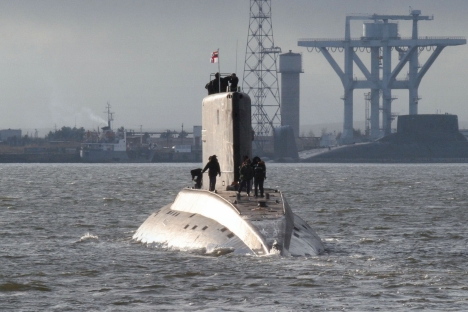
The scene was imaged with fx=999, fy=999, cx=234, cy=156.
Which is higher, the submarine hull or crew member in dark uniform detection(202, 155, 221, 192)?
crew member in dark uniform detection(202, 155, 221, 192)

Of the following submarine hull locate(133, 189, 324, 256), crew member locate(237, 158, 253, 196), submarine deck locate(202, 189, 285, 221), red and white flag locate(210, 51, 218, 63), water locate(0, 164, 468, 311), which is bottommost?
water locate(0, 164, 468, 311)

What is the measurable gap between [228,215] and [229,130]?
15.0ft

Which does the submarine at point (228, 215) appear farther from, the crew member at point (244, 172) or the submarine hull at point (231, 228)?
the crew member at point (244, 172)

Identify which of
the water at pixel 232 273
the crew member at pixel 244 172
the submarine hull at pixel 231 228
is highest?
the crew member at pixel 244 172

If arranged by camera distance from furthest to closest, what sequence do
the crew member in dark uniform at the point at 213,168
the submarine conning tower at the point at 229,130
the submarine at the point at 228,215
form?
the crew member in dark uniform at the point at 213,168, the submarine conning tower at the point at 229,130, the submarine at the point at 228,215

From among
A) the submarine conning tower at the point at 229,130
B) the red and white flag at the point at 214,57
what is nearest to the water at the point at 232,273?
the submarine conning tower at the point at 229,130

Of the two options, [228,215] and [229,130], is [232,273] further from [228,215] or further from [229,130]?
[229,130]

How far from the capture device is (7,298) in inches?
758

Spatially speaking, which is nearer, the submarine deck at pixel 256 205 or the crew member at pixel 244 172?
the submarine deck at pixel 256 205

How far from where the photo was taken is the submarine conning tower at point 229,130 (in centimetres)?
2850

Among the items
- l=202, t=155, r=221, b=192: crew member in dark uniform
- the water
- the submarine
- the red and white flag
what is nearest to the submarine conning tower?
the submarine

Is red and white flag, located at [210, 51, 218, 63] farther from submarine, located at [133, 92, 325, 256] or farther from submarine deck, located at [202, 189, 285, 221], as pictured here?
submarine deck, located at [202, 189, 285, 221]

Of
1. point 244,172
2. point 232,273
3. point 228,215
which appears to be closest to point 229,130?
point 244,172

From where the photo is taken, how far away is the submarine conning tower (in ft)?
93.5
